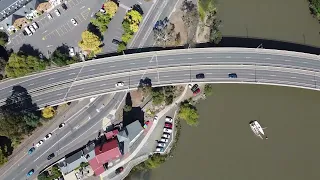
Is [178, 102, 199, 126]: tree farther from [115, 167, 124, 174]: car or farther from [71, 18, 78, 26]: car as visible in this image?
[71, 18, 78, 26]: car

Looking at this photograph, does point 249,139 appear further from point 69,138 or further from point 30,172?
point 30,172

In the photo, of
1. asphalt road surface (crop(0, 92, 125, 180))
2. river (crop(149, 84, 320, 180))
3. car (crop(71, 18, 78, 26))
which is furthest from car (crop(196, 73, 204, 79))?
car (crop(71, 18, 78, 26))

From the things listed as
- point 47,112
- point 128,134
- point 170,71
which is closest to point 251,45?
point 170,71

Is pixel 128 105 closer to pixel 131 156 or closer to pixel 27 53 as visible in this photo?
pixel 131 156

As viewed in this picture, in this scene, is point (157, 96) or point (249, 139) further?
point (249, 139)

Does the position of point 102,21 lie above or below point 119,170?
above

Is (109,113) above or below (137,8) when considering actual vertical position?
below

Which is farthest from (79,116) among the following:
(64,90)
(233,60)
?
(233,60)

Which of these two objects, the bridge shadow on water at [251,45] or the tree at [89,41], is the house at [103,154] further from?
the tree at [89,41]
